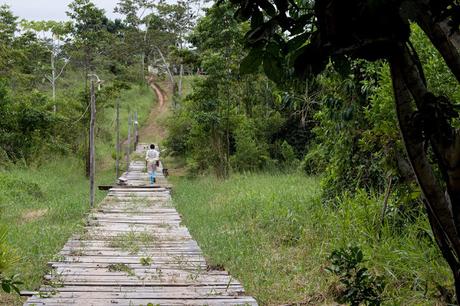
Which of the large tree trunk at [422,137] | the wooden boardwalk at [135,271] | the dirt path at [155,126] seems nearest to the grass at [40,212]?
the wooden boardwalk at [135,271]

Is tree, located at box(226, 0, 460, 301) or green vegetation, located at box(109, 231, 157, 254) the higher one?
tree, located at box(226, 0, 460, 301)

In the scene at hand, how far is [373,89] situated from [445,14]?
17.5 feet

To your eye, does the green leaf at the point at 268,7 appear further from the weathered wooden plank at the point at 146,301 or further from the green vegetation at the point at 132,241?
the green vegetation at the point at 132,241

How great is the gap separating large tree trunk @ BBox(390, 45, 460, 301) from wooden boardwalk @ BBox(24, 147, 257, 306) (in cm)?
304

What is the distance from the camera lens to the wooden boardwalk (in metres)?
4.44

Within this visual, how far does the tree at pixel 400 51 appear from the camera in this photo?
3.89 feet

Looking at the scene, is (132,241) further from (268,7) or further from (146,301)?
(268,7)

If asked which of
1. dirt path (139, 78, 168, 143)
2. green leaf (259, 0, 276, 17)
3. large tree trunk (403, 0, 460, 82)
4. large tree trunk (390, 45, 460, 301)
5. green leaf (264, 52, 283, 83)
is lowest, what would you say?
dirt path (139, 78, 168, 143)

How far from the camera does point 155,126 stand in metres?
38.0

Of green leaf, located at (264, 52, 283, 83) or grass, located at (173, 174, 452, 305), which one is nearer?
green leaf, located at (264, 52, 283, 83)

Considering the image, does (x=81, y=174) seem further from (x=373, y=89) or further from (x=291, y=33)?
(x=291, y=33)

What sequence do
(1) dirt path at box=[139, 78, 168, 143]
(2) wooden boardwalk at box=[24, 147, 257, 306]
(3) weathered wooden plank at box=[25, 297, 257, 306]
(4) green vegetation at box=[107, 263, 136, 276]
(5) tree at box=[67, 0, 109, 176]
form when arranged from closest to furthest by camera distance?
1. (3) weathered wooden plank at box=[25, 297, 257, 306]
2. (2) wooden boardwalk at box=[24, 147, 257, 306]
3. (4) green vegetation at box=[107, 263, 136, 276]
4. (5) tree at box=[67, 0, 109, 176]
5. (1) dirt path at box=[139, 78, 168, 143]

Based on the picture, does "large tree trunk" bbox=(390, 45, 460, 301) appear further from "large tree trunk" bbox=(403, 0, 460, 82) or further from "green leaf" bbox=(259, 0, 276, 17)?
"green leaf" bbox=(259, 0, 276, 17)

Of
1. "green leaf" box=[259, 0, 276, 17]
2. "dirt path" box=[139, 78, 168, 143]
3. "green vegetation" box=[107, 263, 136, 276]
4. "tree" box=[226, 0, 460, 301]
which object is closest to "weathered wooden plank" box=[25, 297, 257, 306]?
"green vegetation" box=[107, 263, 136, 276]
